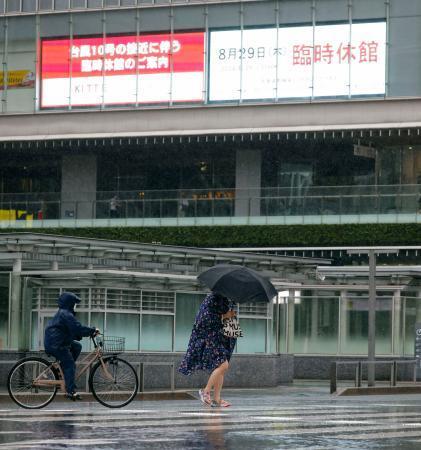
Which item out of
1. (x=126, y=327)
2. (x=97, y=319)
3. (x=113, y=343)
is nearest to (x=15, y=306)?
(x=97, y=319)

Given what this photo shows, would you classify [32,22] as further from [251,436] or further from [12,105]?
[251,436]

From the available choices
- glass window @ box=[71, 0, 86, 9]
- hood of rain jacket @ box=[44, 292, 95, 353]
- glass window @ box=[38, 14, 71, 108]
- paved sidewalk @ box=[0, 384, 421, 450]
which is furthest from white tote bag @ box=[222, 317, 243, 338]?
glass window @ box=[71, 0, 86, 9]

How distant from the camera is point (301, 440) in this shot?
13039mm

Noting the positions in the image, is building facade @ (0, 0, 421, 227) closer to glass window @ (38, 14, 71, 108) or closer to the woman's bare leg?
glass window @ (38, 14, 71, 108)

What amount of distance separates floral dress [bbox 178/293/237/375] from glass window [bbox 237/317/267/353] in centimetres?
1537

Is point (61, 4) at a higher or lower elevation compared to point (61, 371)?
higher

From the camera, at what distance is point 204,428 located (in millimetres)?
14141

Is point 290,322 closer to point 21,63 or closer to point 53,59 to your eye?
point 53,59

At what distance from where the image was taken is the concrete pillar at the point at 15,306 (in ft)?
98.2

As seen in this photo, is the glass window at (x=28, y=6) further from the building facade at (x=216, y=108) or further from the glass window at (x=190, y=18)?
the glass window at (x=190, y=18)

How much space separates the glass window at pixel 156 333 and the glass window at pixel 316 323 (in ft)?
35.6

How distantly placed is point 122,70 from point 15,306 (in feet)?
79.5

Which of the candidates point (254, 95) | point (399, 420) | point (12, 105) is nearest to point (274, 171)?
point (254, 95)

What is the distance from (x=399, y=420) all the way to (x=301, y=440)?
379cm
